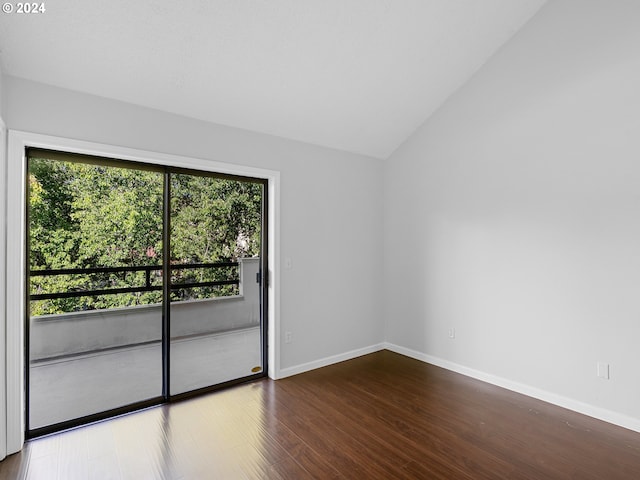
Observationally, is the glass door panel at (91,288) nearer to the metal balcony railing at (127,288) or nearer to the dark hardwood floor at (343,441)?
the metal balcony railing at (127,288)

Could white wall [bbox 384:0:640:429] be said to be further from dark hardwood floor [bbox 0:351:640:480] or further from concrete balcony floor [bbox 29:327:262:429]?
concrete balcony floor [bbox 29:327:262:429]

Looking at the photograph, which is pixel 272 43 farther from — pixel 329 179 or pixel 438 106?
pixel 438 106

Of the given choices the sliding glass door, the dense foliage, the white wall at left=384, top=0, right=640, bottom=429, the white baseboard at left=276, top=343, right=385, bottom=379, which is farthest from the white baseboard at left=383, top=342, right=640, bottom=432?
the dense foliage

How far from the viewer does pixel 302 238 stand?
3861 millimetres

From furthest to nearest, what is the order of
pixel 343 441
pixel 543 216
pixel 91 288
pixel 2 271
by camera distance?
1. pixel 543 216
2. pixel 91 288
3. pixel 343 441
4. pixel 2 271

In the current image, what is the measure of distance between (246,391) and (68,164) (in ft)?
7.98

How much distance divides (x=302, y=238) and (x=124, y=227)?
5.61 ft

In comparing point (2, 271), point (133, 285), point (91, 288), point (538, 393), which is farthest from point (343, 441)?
point (2, 271)

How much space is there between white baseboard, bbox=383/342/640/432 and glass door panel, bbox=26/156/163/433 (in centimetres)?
288

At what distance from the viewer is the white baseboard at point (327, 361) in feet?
12.2

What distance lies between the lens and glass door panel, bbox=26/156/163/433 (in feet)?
8.55

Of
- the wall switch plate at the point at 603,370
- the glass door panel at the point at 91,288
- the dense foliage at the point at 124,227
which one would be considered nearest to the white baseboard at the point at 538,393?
the wall switch plate at the point at 603,370

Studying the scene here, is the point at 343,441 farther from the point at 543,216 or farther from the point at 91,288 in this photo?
the point at 543,216

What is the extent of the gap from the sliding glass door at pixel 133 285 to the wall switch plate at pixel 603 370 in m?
2.99
